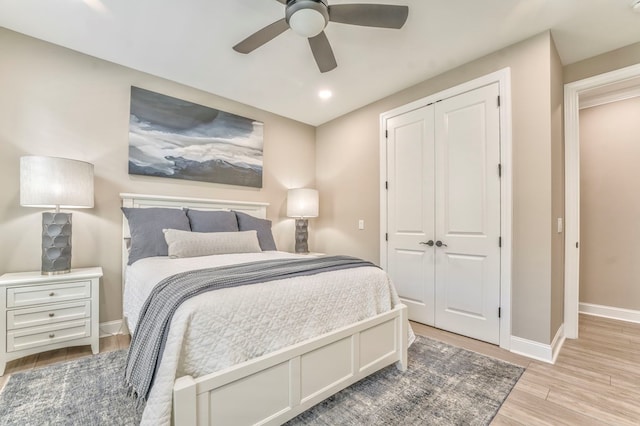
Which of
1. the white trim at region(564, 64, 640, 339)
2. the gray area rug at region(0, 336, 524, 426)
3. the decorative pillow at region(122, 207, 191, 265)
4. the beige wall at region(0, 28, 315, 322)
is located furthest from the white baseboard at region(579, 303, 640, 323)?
the beige wall at region(0, 28, 315, 322)

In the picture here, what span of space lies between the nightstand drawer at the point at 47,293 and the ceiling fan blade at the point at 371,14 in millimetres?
2678

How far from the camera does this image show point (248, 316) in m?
1.35

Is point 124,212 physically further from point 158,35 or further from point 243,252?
point 158,35

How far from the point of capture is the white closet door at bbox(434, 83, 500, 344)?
2.51 meters

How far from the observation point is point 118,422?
1501 mm

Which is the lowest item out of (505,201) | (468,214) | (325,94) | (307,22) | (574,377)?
(574,377)

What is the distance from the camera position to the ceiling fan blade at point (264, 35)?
74.3 inches

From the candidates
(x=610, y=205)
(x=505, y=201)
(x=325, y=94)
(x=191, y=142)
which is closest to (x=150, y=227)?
(x=191, y=142)

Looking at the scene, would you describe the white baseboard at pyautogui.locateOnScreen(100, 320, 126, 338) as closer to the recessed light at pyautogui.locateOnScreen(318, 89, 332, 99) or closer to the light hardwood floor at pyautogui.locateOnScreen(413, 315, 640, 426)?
the light hardwood floor at pyautogui.locateOnScreen(413, 315, 640, 426)

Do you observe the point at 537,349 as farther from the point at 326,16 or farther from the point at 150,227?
the point at 150,227

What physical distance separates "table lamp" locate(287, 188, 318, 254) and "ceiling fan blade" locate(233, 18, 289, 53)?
6.30 ft

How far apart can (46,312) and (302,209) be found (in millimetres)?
2545

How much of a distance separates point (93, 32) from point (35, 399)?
2607 mm

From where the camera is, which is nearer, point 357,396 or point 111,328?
point 357,396
